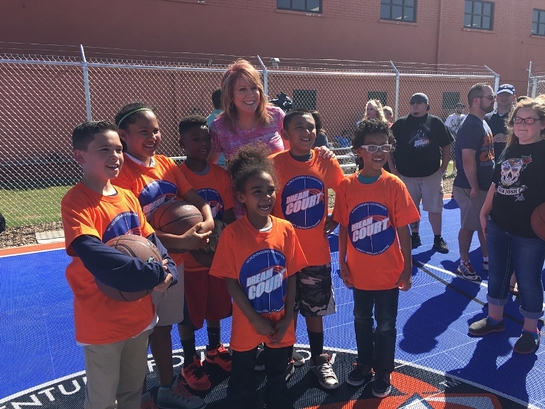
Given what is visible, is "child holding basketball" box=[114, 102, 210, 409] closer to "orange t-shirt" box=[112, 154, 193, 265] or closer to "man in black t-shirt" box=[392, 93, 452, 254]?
"orange t-shirt" box=[112, 154, 193, 265]

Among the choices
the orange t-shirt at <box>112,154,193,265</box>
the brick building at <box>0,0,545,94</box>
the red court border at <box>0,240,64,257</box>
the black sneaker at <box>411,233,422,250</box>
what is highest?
the brick building at <box>0,0,545,94</box>

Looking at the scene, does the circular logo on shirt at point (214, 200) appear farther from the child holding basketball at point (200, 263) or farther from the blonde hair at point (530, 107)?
the blonde hair at point (530, 107)

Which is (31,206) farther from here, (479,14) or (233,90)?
(479,14)

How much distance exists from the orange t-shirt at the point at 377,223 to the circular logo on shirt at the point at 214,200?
0.84 metres

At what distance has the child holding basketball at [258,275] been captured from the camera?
Result: 2754 millimetres

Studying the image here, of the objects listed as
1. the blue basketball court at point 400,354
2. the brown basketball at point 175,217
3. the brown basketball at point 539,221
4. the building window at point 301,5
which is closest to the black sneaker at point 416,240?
the blue basketball court at point 400,354

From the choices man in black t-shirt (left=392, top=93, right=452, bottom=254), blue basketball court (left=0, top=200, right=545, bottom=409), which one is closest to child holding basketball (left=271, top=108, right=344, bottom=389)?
blue basketball court (left=0, top=200, right=545, bottom=409)

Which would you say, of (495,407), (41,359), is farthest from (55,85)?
(495,407)

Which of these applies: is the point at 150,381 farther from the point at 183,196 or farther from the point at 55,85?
the point at 55,85

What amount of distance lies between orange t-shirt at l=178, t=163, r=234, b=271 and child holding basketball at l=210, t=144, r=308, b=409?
0.37 meters

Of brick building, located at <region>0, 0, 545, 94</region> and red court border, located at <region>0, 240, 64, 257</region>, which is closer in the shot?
red court border, located at <region>0, 240, 64, 257</region>

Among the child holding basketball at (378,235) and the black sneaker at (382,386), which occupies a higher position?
the child holding basketball at (378,235)

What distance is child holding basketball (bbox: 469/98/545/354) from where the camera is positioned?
362 centimetres

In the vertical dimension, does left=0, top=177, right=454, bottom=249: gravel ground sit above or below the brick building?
below
